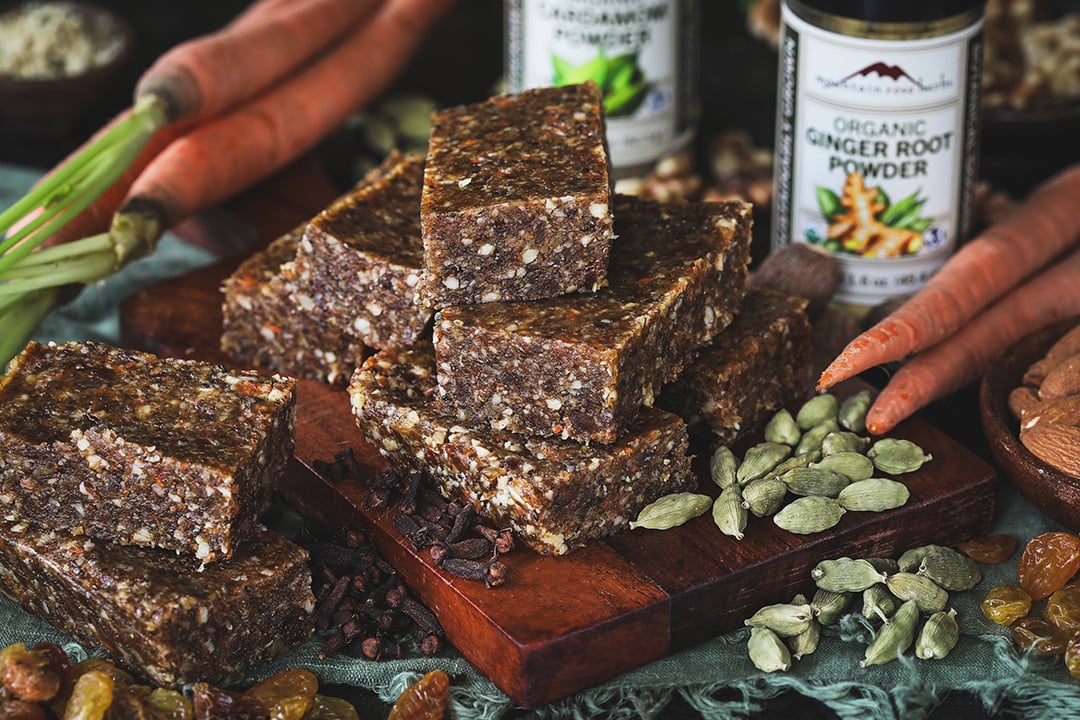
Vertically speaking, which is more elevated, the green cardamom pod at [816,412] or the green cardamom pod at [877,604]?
the green cardamom pod at [816,412]

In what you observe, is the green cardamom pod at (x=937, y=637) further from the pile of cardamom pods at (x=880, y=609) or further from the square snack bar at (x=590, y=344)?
the square snack bar at (x=590, y=344)

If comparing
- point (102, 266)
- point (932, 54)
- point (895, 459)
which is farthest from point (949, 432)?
point (102, 266)

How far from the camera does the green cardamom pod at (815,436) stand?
10.0 ft

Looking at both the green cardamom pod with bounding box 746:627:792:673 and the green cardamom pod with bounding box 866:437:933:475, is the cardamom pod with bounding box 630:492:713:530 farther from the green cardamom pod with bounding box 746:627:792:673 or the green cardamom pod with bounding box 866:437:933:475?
the green cardamom pod with bounding box 866:437:933:475

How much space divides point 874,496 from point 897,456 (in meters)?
0.14

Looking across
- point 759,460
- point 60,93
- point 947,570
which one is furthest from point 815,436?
point 60,93

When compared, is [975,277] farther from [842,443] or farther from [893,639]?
[893,639]

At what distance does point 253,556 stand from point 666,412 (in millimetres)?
805

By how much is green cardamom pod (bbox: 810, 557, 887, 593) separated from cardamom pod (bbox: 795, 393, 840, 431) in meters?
0.38

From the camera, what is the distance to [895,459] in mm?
2979

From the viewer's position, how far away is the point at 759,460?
2963mm

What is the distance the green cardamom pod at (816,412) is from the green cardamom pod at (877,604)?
42 centimetres

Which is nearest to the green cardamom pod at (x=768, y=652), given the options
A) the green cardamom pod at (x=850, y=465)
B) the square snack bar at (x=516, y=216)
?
the green cardamom pod at (x=850, y=465)

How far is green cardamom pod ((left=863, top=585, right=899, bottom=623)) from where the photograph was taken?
9.11 feet
